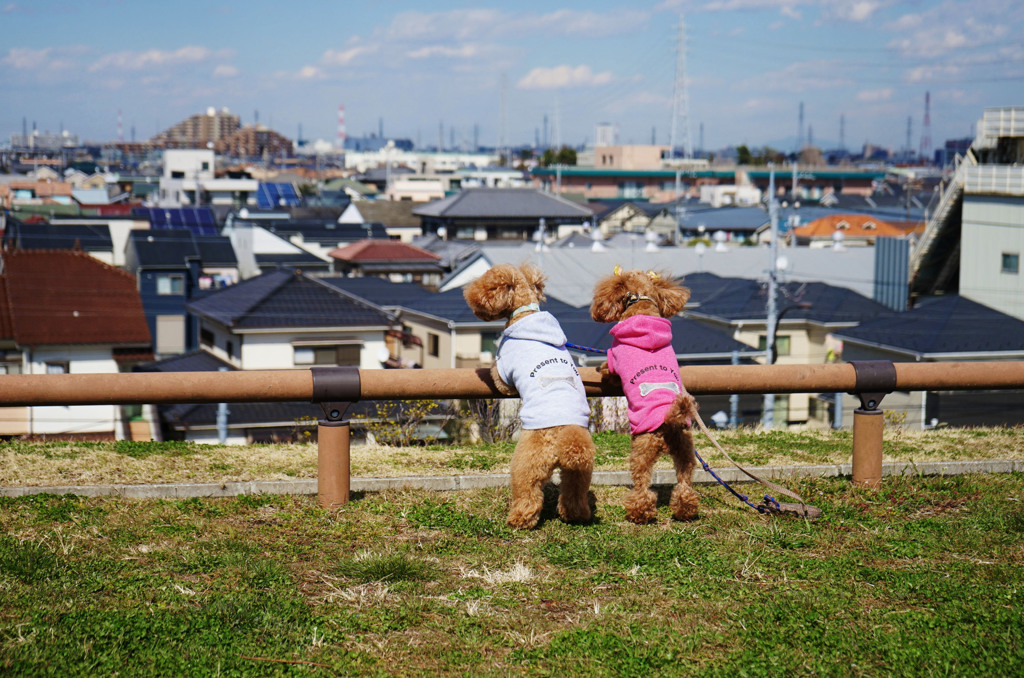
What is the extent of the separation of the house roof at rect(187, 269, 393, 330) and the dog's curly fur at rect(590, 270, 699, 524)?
19.4 m

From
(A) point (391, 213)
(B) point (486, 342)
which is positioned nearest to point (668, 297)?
(B) point (486, 342)

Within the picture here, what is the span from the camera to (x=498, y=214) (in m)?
58.7

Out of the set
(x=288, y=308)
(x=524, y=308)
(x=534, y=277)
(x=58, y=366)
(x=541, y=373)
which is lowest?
(x=58, y=366)

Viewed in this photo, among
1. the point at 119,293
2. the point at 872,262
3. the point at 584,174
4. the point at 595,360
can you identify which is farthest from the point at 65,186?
the point at 595,360

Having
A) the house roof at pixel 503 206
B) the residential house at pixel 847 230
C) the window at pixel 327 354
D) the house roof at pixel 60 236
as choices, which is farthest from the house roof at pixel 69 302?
the residential house at pixel 847 230

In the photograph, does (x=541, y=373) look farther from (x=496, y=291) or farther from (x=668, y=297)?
(x=668, y=297)

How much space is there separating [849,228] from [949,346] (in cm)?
3670

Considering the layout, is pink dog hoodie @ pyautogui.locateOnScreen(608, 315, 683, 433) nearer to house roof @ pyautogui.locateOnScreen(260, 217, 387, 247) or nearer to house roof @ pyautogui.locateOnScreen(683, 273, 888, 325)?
house roof @ pyautogui.locateOnScreen(683, 273, 888, 325)

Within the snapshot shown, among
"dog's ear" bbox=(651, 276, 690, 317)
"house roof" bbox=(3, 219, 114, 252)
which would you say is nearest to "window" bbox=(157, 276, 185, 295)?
"house roof" bbox=(3, 219, 114, 252)

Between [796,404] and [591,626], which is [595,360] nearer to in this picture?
[796,404]

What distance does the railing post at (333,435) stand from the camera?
473 cm

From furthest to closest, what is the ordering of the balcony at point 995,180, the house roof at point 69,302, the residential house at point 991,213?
the residential house at point 991,213 → the balcony at point 995,180 → the house roof at point 69,302

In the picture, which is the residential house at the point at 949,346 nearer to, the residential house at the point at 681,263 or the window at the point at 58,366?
the residential house at the point at 681,263

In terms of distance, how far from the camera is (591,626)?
11.2ft
